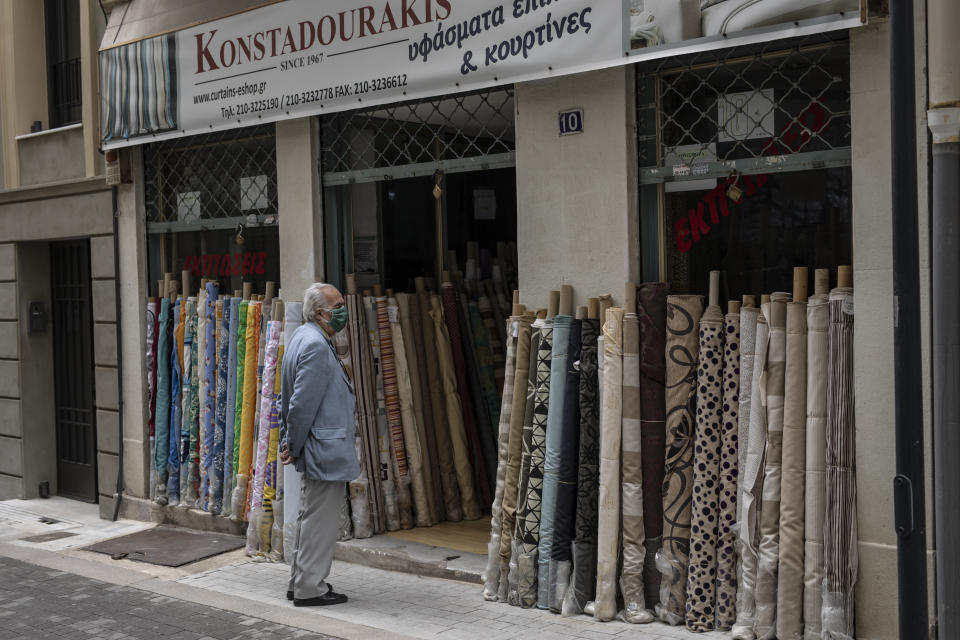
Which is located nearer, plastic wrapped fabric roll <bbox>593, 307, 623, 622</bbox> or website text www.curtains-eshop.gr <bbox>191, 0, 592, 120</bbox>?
plastic wrapped fabric roll <bbox>593, 307, 623, 622</bbox>

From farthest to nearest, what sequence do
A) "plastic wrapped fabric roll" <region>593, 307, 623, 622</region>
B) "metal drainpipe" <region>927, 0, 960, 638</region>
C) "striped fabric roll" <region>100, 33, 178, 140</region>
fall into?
1. "striped fabric roll" <region>100, 33, 178, 140</region>
2. "plastic wrapped fabric roll" <region>593, 307, 623, 622</region>
3. "metal drainpipe" <region>927, 0, 960, 638</region>

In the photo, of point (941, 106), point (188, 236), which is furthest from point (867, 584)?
point (188, 236)

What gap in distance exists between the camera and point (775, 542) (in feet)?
18.6

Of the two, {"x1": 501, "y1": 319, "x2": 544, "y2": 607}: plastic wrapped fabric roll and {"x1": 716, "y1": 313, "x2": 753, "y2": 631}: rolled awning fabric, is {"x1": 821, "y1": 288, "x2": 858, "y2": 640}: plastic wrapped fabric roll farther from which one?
{"x1": 501, "y1": 319, "x2": 544, "y2": 607}: plastic wrapped fabric roll

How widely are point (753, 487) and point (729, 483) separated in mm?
180

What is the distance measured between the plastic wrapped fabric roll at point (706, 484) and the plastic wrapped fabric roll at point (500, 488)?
130cm

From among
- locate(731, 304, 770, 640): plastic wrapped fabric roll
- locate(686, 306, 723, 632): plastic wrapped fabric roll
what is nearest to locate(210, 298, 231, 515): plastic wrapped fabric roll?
locate(686, 306, 723, 632): plastic wrapped fabric roll

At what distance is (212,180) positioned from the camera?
30.8 feet

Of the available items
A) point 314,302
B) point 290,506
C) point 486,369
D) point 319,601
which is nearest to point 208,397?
point 290,506

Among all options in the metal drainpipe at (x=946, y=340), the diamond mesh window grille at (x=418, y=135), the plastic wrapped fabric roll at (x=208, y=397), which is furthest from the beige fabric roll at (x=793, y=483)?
the plastic wrapped fabric roll at (x=208, y=397)

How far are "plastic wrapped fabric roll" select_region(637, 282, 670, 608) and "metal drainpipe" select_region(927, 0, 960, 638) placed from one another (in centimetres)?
203

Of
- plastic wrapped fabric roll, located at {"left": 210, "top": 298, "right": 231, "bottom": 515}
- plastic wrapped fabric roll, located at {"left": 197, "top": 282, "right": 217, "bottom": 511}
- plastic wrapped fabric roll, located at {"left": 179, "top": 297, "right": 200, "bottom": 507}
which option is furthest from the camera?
plastic wrapped fabric roll, located at {"left": 179, "top": 297, "right": 200, "bottom": 507}

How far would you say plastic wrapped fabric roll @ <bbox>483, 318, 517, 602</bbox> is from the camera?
669 centimetres

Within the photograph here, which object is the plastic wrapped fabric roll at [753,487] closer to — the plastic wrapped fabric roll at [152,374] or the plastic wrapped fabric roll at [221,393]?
the plastic wrapped fabric roll at [221,393]
